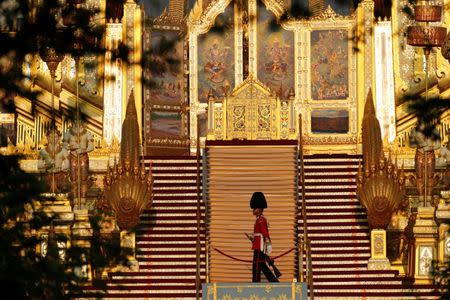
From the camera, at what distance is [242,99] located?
48.1 m

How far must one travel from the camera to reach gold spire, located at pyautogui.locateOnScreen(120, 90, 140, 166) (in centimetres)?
4388

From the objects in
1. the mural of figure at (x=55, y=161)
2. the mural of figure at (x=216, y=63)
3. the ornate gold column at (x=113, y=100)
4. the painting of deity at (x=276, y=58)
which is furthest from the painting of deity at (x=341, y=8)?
the mural of figure at (x=55, y=161)

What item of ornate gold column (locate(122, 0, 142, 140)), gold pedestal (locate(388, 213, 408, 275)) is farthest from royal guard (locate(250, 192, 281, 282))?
ornate gold column (locate(122, 0, 142, 140))

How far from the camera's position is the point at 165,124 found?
50.2 m

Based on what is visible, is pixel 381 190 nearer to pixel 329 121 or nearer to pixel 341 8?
pixel 329 121

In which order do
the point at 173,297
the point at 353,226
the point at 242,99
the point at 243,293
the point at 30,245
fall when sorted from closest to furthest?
the point at 30,245
the point at 243,293
the point at 173,297
the point at 353,226
the point at 242,99

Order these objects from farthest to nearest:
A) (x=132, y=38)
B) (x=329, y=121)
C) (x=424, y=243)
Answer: (x=329, y=121)
(x=132, y=38)
(x=424, y=243)

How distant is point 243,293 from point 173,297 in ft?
10.3

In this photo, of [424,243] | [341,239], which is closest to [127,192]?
[341,239]

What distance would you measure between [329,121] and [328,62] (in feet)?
4.60

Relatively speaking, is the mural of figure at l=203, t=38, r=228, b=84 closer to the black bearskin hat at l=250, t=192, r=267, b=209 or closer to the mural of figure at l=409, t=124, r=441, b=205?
the mural of figure at l=409, t=124, r=441, b=205

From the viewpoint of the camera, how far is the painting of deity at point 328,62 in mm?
50562

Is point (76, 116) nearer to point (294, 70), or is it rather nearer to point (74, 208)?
point (74, 208)

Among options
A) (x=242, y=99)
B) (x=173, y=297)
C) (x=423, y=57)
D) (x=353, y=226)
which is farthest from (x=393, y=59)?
(x=173, y=297)
